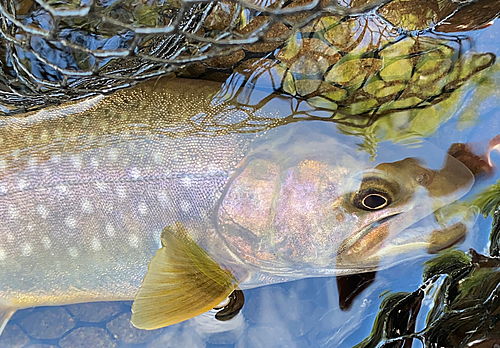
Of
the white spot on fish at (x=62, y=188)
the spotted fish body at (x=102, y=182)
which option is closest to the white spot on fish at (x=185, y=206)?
the spotted fish body at (x=102, y=182)

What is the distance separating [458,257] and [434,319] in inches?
16.8

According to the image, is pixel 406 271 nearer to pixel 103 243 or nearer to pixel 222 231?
pixel 222 231

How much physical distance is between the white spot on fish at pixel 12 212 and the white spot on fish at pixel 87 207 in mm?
414

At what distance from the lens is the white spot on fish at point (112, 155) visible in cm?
223

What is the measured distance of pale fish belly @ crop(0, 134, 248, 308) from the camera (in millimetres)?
2203

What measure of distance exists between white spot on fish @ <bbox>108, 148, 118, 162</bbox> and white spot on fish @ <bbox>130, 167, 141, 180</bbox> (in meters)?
0.13

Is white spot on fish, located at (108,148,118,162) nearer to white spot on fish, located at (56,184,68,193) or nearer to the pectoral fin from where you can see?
white spot on fish, located at (56,184,68,193)

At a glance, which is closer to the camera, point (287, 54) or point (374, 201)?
point (374, 201)

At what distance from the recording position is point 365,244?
2.16 meters

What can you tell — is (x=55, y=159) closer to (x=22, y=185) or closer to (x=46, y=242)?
(x=22, y=185)

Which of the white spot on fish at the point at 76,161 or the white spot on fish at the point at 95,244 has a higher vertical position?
the white spot on fish at the point at 76,161

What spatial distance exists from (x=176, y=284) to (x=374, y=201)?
52.3 inches

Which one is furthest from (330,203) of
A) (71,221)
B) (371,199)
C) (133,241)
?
(71,221)

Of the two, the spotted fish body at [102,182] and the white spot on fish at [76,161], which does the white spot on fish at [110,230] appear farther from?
the white spot on fish at [76,161]
